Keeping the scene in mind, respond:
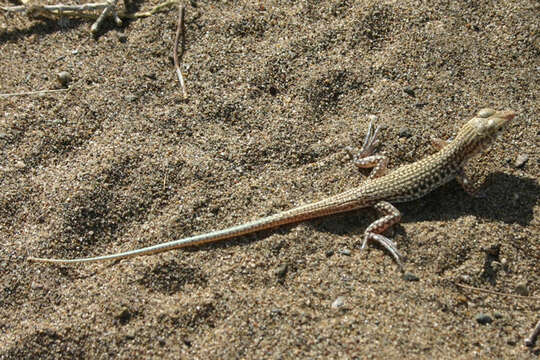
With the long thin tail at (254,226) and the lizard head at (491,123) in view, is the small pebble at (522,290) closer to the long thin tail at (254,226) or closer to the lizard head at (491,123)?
the lizard head at (491,123)

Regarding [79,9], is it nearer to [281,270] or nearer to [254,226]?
[254,226]

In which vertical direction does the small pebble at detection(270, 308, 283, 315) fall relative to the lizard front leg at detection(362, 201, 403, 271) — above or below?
below

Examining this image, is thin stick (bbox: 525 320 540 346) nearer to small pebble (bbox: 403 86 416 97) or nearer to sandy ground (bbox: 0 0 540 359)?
sandy ground (bbox: 0 0 540 359)

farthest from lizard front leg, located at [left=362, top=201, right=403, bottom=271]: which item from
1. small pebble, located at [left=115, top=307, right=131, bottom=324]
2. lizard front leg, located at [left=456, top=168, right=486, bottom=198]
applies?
small pebble, located at [left=115, top=307, right=131, bottom=324]

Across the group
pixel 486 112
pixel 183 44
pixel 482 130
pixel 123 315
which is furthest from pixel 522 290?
pixel 183 44

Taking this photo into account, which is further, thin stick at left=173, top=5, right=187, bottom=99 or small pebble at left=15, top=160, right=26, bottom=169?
thin stick at left=173, top=5, right=187, bottom=99

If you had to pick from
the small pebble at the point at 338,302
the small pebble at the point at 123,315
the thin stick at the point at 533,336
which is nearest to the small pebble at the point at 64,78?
the small pebble at the point at 123,315

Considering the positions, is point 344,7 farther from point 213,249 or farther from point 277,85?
point 213,249
